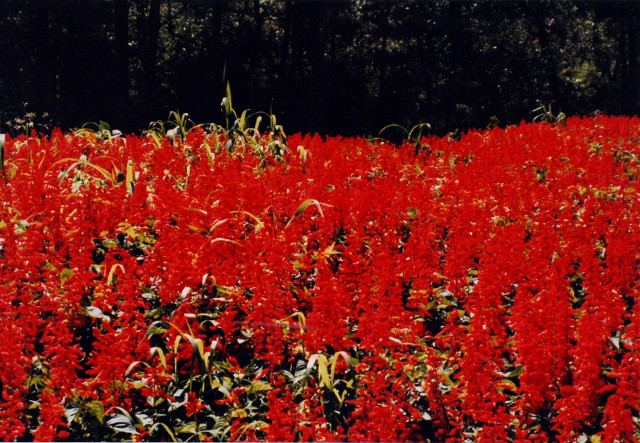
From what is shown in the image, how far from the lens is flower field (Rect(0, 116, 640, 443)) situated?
3539 millimetres

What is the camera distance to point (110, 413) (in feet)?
12.0

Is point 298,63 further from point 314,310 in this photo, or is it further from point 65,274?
point 314,310

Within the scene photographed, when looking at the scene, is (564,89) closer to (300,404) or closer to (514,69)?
(514,69)

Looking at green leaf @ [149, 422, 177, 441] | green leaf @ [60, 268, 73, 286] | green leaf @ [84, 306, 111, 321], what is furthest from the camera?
green leaf @ [60, 268, 73, 286]

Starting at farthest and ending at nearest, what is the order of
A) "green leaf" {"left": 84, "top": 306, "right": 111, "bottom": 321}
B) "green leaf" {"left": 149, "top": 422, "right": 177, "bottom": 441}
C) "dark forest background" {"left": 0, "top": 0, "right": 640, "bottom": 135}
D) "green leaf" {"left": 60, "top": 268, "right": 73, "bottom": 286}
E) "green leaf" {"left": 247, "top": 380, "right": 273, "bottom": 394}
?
"dark forest background" {"left": 0, "top": 0, "right": 640, "bottom": 135} → "green leaf" {"left": 60, "top": 268, "right": 73, "bottom": 286} → "green leaf" {"left": 84, "top": 306, "right": 111, "bottom": 321} → "green leaf" {"left": 247, "top": 380, "right": 273, "bottom": 394} → "green leaf" {"left": 149, "top": 422, "right": 177, "bottom": 441}

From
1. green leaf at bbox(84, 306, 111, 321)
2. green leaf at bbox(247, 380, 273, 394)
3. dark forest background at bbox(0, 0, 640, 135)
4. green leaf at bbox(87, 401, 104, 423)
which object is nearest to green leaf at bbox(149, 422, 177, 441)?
green leaf at bbox(87, 401, 104, 423)

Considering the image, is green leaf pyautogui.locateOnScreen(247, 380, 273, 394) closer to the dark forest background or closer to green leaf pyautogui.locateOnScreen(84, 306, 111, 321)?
green leaf pyautogui.locateOnScreen(84, 306, 111, 321)

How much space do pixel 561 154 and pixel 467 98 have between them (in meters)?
14.7

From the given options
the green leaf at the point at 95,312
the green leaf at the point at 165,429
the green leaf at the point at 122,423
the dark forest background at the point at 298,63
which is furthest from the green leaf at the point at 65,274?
the dark forest background at the point at 298,63

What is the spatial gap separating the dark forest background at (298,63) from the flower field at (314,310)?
14.7m

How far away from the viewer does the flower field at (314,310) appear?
3.54 metres

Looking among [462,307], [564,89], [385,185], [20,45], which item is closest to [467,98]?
[564,89]

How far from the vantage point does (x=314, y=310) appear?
4.02 metres

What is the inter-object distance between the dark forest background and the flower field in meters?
14.7
